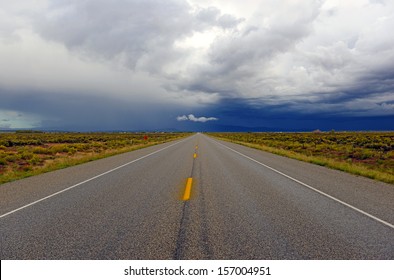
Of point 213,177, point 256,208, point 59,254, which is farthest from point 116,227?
point 213,177

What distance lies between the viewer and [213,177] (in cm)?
1070

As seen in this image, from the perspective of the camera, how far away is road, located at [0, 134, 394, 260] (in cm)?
404

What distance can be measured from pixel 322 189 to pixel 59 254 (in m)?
7.36

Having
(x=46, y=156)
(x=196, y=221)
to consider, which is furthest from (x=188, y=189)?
(x=46, y=156)

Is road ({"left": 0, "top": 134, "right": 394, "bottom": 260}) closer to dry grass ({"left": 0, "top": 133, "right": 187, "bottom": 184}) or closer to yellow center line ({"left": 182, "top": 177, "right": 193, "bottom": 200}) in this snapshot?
yellow center line ({"left": 182, "top": 177, "right": 193, "bottom": 200})

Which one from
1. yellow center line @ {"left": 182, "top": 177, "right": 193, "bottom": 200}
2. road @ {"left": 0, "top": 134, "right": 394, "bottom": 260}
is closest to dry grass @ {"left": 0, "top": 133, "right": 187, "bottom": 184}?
road @ {"left": 0, "top": 134, "right": 394, "bottom": 260}

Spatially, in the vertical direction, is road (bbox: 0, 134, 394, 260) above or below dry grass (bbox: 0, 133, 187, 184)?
above

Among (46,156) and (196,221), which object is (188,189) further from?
(46,156)

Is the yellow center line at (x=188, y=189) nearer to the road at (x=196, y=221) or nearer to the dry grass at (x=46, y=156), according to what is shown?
the road at (x=196, y=221)

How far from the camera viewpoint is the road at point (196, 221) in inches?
159

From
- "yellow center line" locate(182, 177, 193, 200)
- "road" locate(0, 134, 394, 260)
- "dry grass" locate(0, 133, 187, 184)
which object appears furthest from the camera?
"dry grass" locate(0, 133, 187, 184)

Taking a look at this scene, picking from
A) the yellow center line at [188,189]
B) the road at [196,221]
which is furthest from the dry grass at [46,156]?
the yellow center line at [188,189]

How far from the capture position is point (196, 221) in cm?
535
